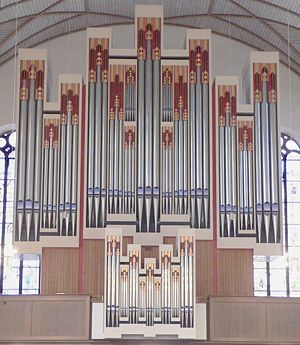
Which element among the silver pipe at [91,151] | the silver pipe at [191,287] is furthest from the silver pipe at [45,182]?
the silver pipe at [191,287]

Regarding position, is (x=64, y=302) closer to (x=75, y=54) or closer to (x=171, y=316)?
(x=171, y=316)

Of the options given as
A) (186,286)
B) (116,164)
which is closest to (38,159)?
(116,164)

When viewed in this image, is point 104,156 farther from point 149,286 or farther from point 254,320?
point 254,320

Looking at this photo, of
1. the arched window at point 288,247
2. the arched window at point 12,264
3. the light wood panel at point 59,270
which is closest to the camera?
the light wood panel at point 59,270

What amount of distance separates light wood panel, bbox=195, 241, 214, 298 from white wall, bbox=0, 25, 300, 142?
5.86 meters

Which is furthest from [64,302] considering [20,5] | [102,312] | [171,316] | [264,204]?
[20,5]

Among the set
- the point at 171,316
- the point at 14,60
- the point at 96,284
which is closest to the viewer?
the point at 171,316

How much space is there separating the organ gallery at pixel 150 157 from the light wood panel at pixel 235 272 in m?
0.11

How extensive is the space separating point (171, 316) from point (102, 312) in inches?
61.0

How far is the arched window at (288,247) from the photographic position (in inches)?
1030

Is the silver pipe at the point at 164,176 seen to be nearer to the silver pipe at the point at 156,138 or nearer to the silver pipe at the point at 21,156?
the silver pipe at the point at 156,138

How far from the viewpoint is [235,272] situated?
2236 centimetres

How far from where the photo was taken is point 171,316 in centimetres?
2069

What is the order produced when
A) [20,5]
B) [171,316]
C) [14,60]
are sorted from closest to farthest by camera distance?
[171,316]
[20,5]
[14,60]
